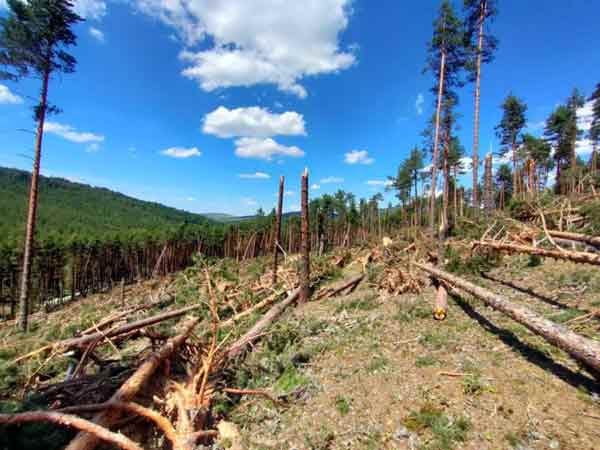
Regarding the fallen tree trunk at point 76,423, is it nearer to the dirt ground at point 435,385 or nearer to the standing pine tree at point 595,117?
the dirt ground at point 435,385

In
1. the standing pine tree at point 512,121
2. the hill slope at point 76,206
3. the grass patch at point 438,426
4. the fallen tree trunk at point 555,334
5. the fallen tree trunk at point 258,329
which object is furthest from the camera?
the hill slope at point 76,206

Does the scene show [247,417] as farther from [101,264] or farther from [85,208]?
[85,208]

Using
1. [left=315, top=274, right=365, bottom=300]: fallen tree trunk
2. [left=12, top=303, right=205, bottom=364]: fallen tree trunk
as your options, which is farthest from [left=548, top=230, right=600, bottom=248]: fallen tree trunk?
[left=12, top=303, right=205, bottom=364]: fallen tree trunk

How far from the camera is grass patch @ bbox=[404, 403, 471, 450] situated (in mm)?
2566

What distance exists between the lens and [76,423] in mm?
2338

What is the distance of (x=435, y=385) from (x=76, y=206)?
134 meters

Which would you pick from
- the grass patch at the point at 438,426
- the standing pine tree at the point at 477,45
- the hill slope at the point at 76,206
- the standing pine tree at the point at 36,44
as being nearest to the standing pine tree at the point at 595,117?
the standing pine tree at the point at 477,45

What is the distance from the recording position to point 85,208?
10219 cm

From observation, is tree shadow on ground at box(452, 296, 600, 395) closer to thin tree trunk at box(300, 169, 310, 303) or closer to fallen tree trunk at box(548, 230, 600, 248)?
fallen tree trunk at box(548, 230, 600, 248)

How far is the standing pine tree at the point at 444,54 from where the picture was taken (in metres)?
11.7

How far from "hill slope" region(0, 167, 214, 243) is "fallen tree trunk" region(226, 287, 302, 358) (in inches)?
2523

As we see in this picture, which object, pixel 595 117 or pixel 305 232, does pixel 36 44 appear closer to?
pixel 305 232

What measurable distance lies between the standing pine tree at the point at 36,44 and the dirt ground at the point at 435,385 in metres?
11.5

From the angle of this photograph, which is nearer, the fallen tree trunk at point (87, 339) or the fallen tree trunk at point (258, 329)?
the fallen tree trunk at point (87, 339)
